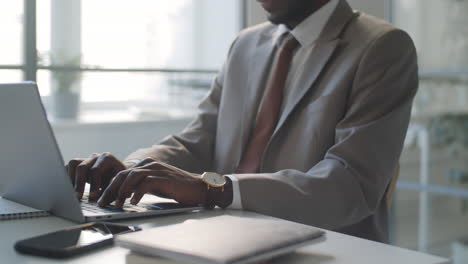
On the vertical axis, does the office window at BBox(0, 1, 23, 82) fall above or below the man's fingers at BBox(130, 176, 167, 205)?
above

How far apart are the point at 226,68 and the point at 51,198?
1154mm

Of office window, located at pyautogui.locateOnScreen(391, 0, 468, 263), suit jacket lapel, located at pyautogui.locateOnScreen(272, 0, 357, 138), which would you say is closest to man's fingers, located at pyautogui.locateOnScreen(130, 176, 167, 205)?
suit jacket lapel, located at pyautogui.locateOnScreen(272, 0, 357, 138)

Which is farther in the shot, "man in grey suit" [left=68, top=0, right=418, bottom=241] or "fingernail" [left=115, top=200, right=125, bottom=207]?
"man in grey suit" [left=68, top=0, right=418, bottom=241]

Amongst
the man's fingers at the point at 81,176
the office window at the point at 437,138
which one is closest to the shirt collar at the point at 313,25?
the man's fingers at the point at 81,176

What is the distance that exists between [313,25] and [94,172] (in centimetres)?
98

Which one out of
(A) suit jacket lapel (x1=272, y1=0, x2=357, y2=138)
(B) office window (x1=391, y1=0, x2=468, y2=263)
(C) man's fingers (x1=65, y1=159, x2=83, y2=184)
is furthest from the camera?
(B) office window (x1=391, y1=0, x2=468, y2=263)

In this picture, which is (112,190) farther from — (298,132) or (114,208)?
(298,132)

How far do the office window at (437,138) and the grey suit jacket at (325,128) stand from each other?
115 centimetres

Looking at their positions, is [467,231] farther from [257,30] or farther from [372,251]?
[372,251]

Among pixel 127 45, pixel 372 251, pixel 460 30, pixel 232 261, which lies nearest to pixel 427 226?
pixel 460 30

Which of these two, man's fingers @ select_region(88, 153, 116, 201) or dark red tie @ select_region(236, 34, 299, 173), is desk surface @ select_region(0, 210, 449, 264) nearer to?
man's fingers @ select_region(88, 153, 116, 201)

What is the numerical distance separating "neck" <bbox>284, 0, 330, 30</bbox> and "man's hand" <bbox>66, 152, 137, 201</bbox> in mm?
920

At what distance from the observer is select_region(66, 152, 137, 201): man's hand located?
1.31 metres

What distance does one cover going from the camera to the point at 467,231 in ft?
9.91
